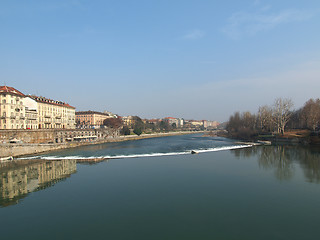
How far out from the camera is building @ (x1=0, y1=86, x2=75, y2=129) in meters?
41.7

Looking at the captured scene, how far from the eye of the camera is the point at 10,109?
4219 cm

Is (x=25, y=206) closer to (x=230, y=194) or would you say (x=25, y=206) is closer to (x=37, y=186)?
(x=37, y=186)

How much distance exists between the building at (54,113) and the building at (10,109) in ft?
31.9

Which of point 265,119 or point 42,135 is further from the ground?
point 265,119

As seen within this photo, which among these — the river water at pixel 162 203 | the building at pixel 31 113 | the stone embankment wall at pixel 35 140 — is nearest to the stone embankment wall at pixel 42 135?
the stone embankment wall at pixel 35 140

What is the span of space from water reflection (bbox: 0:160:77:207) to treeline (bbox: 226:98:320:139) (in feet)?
163

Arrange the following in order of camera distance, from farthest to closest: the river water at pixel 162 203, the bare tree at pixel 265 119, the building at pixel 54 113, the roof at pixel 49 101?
the bare tree at pixel 265 119 → the building at pixel 54 113 → the roof at pixel 49 101 → the river water at pixel 162 203

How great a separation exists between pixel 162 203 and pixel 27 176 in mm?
15429

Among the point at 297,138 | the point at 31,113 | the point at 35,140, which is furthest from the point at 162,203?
the point at 31,113

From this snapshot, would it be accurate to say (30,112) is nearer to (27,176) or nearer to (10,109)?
(10,109)

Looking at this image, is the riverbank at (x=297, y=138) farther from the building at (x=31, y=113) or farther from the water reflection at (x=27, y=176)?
the building at (x=31, y=113)

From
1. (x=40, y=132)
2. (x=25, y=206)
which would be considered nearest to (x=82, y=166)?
(x=25, y=206)

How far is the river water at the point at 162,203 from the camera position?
10.2 metres

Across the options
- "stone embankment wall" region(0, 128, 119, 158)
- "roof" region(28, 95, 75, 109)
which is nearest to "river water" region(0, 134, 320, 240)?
"stone embankment wall" region(0, 128, 119, 158)
